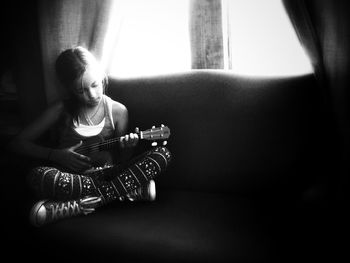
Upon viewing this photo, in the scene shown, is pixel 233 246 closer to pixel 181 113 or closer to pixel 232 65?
pixel 181 113

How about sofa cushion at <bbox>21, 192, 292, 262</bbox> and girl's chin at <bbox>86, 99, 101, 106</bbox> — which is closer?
sofa cushion at <bbox>21, 192, 292, 262</bbox>

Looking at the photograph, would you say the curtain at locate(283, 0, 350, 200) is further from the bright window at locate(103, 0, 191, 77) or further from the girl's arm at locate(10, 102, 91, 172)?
the girl's arm at locate(10, 102, 91, 172)

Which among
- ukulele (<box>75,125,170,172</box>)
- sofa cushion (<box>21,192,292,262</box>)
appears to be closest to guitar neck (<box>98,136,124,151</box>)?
ukulele (<box>75,125,170,172</box>)

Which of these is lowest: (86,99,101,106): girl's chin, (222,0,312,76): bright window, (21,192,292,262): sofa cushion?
(21,192,292,262): sofa cushion

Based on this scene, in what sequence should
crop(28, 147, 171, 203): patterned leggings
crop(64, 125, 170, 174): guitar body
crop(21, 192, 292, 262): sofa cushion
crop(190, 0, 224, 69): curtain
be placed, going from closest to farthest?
crop(21, 192, 292, 262): sofa cushion
crop(28, 147, 171, 203): patterned leggings
crop(64, 125, 170, 174): guitar body
crop(190, 0, 224, 69): curtain

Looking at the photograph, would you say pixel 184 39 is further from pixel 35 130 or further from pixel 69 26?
pixel 35 130

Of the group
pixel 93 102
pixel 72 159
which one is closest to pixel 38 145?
pixel 72 159

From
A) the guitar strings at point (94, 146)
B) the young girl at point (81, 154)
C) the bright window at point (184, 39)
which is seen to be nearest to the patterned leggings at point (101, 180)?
the young girl at point (81, 154)

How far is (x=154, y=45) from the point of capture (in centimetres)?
155

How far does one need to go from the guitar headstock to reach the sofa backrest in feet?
0.26

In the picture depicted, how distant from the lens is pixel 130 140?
51.1 inches

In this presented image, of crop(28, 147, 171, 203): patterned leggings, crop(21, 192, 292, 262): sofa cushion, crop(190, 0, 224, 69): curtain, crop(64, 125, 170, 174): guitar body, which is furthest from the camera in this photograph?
crop(190, 0, 224, 69): curtain

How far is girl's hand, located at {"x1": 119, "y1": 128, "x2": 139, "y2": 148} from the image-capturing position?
4.25 ft

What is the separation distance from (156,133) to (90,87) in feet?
0.99
